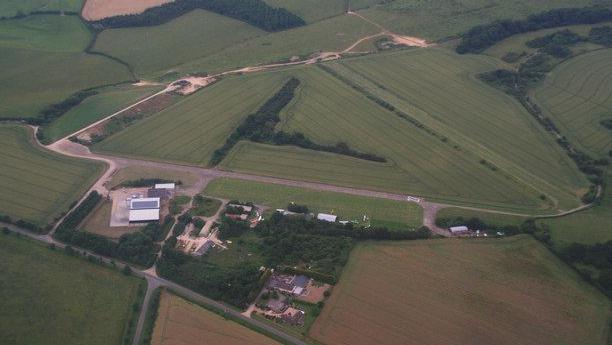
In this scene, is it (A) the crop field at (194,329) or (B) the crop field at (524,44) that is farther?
(B) the crop field at (524,44)

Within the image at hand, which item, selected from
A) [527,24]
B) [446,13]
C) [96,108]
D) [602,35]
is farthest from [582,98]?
[96,108]

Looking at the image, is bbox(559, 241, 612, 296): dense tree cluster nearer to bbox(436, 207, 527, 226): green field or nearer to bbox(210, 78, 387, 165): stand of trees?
bbox(436, 207, 527, 226): green field

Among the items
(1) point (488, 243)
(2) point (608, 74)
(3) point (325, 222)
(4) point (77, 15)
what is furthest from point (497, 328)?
(4) point (77, 15)

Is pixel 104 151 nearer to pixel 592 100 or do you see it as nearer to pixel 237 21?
pixel 237 21

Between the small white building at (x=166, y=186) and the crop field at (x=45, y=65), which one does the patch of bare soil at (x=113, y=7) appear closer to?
the crop field at (x=45, y=65)

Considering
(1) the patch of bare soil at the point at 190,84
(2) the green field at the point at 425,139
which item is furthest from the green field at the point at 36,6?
(2) the green field at the point at 425,139

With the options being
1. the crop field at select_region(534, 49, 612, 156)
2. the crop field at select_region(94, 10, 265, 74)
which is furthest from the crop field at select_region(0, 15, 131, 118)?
the crop field at select_region(534, 49, 612, 156)
